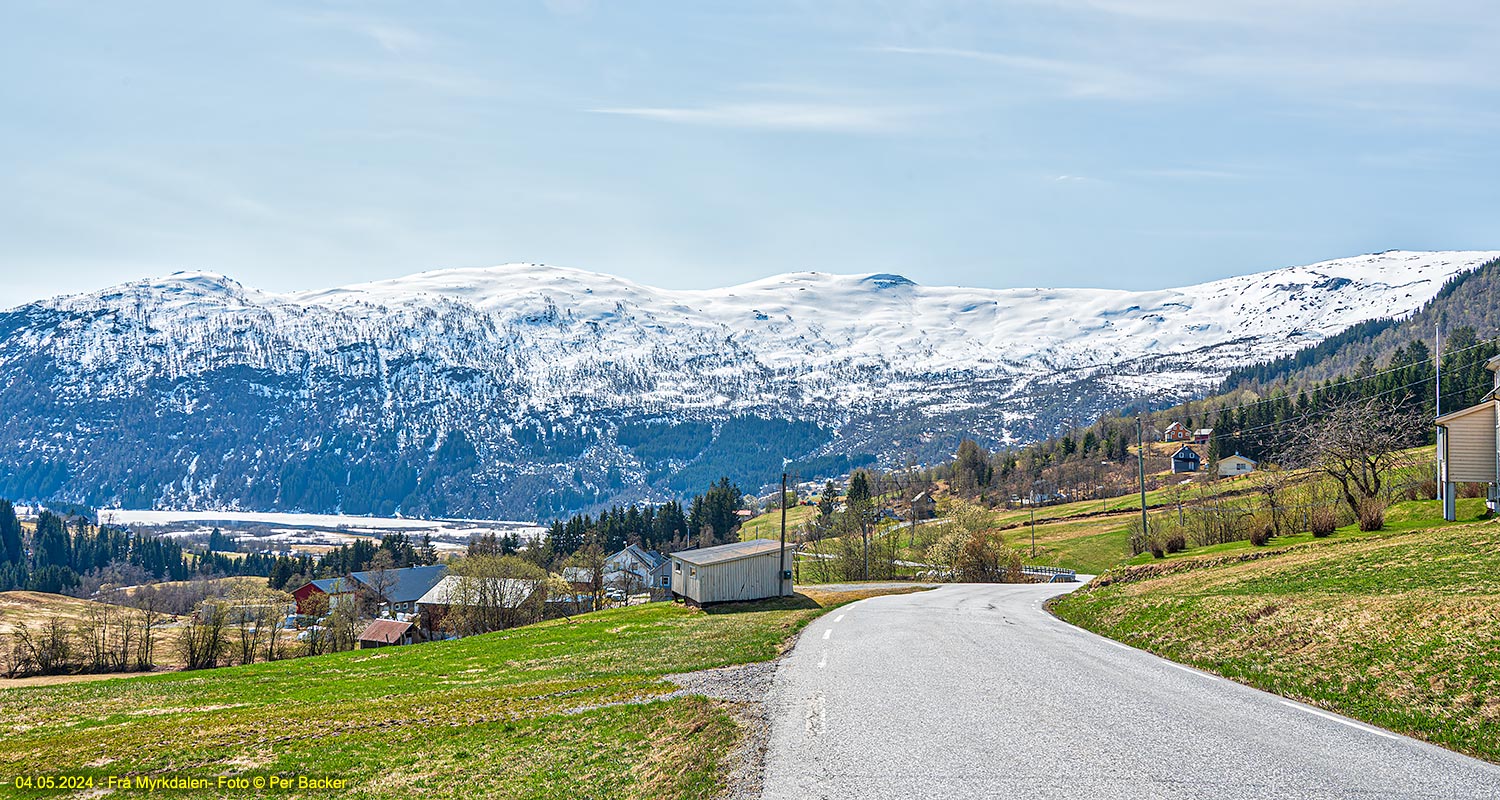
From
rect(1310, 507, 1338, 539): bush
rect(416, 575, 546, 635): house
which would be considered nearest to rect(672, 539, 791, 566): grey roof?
rect(416, 575, 546, 635): house

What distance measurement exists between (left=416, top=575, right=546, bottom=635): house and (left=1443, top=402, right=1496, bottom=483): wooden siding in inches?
2823

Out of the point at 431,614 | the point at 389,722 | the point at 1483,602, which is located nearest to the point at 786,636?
the point at 389,722

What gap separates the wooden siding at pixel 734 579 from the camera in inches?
2462

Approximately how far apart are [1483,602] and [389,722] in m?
25.6

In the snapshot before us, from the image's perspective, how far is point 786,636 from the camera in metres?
36.0

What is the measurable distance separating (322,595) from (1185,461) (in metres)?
165

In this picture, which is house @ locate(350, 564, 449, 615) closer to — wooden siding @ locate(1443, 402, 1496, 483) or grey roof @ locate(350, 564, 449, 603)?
grey roof @ locate(350, 564, 449, 603)

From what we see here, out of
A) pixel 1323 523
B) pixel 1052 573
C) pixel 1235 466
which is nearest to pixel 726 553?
pixel 1323 523

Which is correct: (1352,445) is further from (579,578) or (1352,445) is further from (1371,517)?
(579,578)

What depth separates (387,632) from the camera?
91375 mm

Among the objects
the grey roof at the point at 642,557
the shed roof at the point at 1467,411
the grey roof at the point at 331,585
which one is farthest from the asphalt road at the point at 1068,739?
the grey roof at the point at 331,585

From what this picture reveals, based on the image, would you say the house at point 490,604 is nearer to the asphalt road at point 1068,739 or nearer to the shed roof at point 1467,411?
the asphalt road at point 1068,739

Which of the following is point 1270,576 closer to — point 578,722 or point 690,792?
point 578,722

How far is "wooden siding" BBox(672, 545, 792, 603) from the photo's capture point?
205 feet
